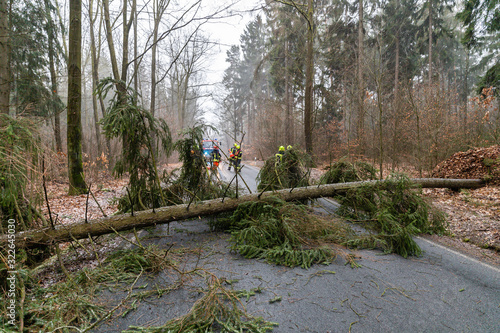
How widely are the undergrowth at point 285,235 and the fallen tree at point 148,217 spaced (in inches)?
14.0

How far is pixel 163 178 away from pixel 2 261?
355cm

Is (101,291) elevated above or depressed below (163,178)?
below

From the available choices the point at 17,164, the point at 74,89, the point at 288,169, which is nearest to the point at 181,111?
the point at 74,89

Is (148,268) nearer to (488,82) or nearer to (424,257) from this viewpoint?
(424,257)

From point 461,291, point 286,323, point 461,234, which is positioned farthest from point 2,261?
point 461,234

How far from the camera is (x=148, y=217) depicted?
4.31m

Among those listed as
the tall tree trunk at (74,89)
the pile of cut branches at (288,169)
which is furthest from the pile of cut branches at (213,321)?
the tall tree trunk at (74,89)

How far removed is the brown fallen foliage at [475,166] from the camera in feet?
25.0

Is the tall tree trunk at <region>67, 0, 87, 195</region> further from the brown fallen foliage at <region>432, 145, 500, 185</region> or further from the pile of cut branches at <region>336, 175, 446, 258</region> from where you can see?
the brown fallen foliage at <region>432, 145, 500, 185</region>

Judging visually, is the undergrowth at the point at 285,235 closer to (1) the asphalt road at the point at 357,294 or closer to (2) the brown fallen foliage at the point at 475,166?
(1) the asphalt road at the point at 357,294

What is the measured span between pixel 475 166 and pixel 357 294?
8180 millimetres

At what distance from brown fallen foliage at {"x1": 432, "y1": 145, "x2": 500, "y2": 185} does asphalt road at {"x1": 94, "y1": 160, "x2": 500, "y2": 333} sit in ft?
18.4

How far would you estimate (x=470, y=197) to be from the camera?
280 inches

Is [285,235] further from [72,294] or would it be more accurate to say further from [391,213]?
[72,294]
